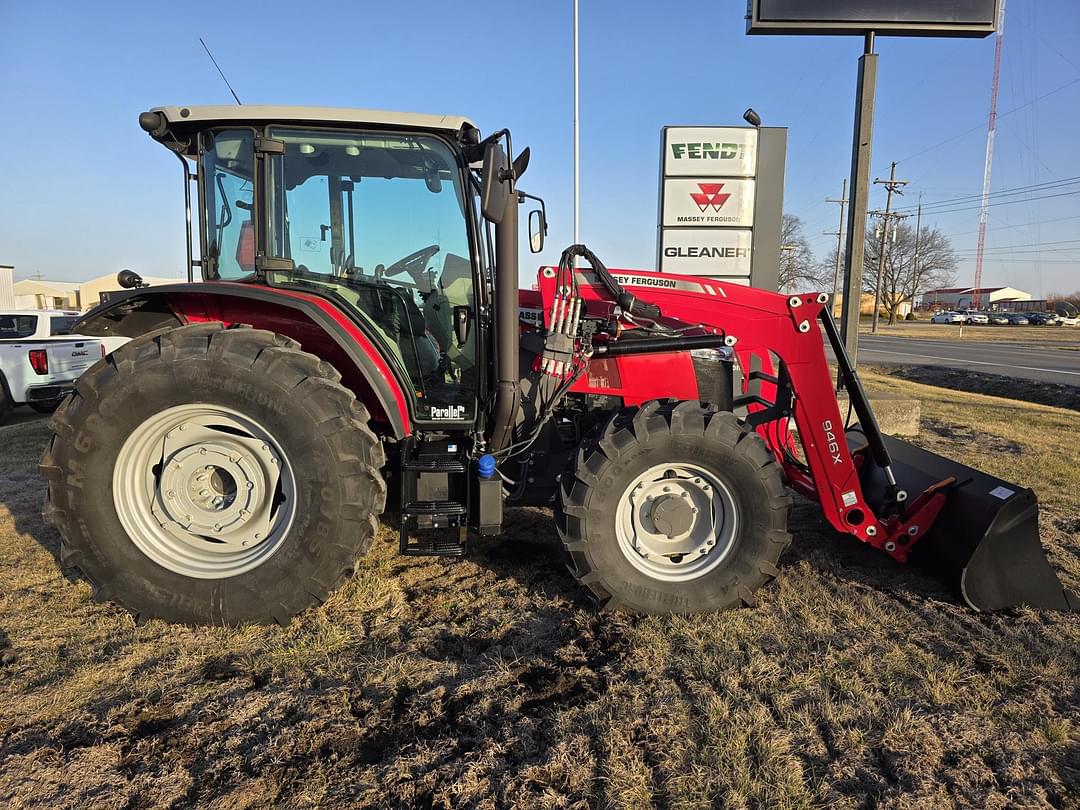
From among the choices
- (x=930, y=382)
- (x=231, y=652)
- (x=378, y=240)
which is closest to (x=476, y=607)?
(x=231, y=652)

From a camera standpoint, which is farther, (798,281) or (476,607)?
(798,281)

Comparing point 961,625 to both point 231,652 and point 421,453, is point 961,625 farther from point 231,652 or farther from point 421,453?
point 231,652

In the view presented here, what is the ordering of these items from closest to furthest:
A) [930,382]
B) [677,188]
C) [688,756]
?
1. [688,756]
2. [677,188]
3. [930,382]

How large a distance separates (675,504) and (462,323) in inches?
57.1

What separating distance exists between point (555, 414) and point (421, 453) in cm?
82

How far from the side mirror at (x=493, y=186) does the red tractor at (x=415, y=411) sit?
0.04 ft

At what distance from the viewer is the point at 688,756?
6.77 feet

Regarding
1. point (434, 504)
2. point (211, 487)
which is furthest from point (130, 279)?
point (434, 504)

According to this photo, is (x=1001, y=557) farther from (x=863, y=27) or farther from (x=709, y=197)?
(x=709, y=197)

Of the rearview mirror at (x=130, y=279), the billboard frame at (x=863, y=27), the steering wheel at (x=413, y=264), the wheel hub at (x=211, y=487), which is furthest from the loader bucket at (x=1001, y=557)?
the billboard frame at (x=863, y=27)

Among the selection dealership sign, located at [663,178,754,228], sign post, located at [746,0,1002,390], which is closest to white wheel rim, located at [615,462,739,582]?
sign post, located at [746,0,1002,390]

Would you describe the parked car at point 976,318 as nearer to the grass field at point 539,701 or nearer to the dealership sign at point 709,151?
the dealership sign at point 709,151

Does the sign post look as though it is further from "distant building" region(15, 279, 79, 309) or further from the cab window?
"distant building" region(15, 279, 79, 309)

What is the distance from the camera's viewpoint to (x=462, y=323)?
132 inches
